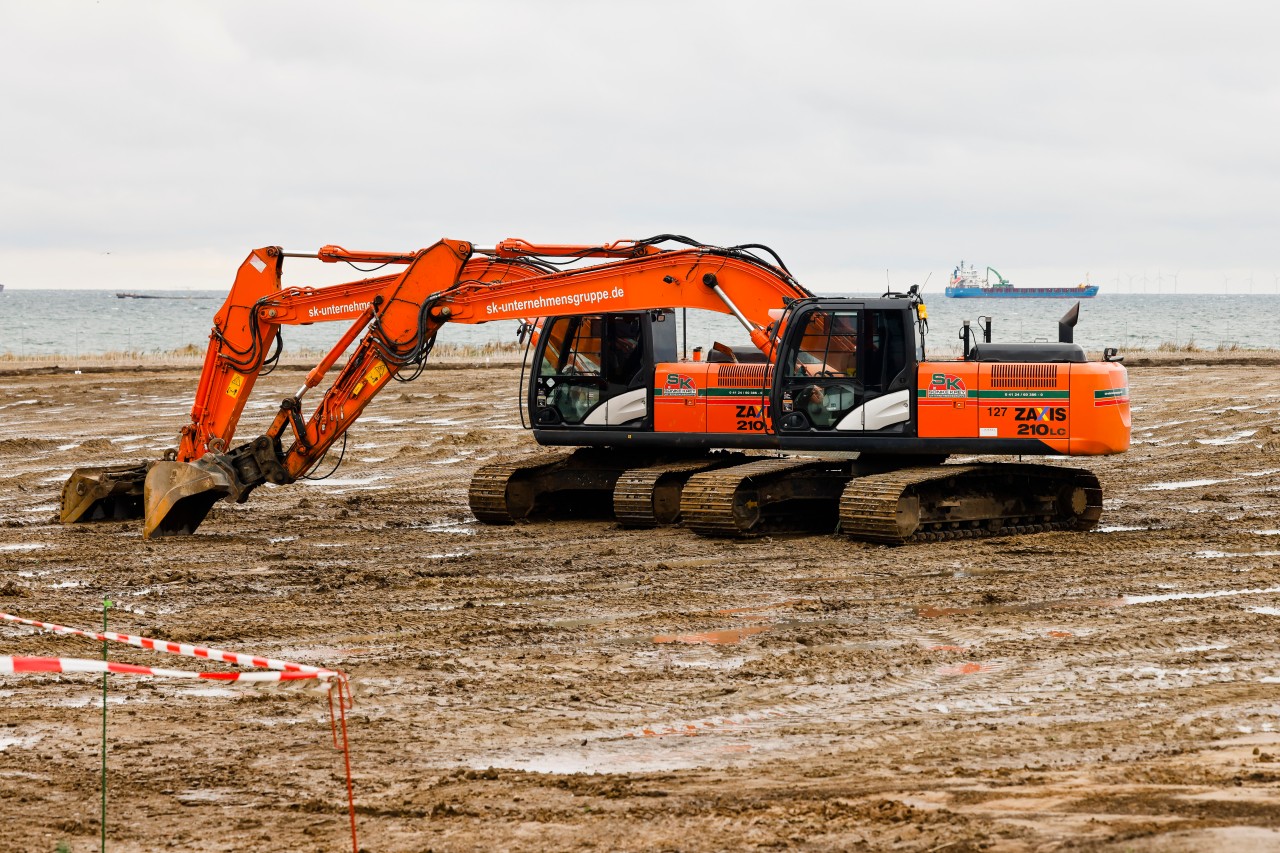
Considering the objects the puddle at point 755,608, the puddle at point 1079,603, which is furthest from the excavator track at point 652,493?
the puddle at point 1079,603

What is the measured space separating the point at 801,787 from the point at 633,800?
785 mm

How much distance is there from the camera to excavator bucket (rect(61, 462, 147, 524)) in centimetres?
1719

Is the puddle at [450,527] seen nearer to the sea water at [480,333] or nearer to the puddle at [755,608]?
the puddle at [755,608]

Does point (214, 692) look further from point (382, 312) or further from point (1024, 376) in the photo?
point (1024, 376)

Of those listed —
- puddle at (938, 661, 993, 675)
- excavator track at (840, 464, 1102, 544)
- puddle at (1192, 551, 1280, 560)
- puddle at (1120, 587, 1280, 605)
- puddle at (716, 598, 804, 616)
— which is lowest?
puddle at (938, 661, 993, 675)

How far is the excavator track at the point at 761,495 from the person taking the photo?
Result: 15867 mm

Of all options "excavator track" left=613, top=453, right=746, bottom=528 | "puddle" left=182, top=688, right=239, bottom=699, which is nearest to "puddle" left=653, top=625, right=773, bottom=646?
"puddle" left=182, top=688, right=239, bottom=699

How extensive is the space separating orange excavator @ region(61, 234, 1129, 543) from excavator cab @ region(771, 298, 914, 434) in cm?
2

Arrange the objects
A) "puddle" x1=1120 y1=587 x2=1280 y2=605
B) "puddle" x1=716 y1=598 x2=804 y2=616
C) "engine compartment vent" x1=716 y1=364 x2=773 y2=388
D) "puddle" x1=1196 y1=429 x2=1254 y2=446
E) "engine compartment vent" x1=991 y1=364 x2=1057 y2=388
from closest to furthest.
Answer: "puddle" x1=716 y1=598 x2=804 y2=616 → "puddle" x1=1120 y1=587 x2=1280 y2=605 → "engine compartment vent" x1=991 y1=364 x2=1057 y2=388 → "engine compartment vent" x1=716 y1=364 x2=773 y2=388 → "puddle" x1=1196 y1=429 x2=1254 y2=446

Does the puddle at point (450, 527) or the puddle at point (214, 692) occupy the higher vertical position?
the puddle at point (450, 527)

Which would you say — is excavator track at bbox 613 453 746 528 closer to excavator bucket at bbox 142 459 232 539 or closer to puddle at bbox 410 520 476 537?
puddle at bbox 410 520 476 537

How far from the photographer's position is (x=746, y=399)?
1717cm

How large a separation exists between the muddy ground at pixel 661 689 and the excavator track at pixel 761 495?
1.21 ft

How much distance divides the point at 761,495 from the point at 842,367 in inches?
60.6
